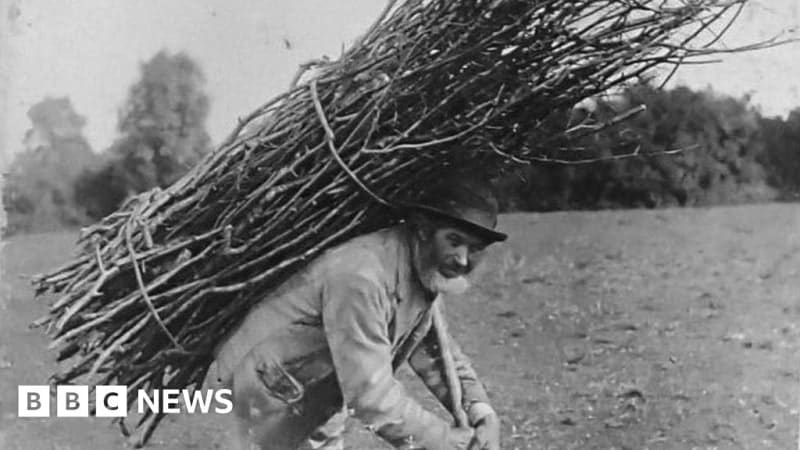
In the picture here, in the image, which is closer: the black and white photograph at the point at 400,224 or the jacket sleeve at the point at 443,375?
the black and white photograph at the point at 400,224

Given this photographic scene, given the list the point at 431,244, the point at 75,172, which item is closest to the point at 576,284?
the point at 431,244

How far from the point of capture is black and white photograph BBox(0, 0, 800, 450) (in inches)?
64.7

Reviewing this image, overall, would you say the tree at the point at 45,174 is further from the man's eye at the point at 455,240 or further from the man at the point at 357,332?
the man's eye at the point at 455,240

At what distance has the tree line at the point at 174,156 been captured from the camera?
5.59ft

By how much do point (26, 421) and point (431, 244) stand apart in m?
0.60

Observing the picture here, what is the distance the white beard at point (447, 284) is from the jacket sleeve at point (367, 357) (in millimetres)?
73

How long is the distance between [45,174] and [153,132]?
0.51ft

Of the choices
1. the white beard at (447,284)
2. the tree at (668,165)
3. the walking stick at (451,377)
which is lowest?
the walking stick at (451,377)

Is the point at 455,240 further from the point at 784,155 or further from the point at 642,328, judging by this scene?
the point at 784,155

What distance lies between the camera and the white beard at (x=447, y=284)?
1.71 m

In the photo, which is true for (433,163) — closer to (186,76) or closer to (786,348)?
(186,76)

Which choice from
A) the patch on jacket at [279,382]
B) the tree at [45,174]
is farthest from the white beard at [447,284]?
the tree at [45,174]

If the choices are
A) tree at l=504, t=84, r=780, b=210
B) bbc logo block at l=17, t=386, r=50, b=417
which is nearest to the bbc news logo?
bbc logo block at l=17, t=386, r=50, b=417

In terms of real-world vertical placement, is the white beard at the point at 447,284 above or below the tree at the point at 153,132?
below
